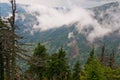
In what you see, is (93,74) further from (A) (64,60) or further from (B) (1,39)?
(B) (1,39)

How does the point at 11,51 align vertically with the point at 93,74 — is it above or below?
above

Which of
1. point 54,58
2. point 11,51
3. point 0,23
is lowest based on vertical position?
point 54,58

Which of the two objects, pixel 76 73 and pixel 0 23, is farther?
pixel 76 73

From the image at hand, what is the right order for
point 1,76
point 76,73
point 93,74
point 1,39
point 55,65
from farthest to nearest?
point 76,73, point 55,65, point 93,74, point 1,76, point 1,39

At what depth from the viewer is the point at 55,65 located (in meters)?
61.0

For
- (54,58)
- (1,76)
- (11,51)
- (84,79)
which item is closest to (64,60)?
(54,58)

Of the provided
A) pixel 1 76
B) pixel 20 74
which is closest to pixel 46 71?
pixel 1 76

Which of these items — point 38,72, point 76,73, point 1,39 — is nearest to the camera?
point 1,39

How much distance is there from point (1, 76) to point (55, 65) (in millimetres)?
29748

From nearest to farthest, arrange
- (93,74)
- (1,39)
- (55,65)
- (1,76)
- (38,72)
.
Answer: (1,39)
(1,76)
(93,74)
(55,65)
(38,72)

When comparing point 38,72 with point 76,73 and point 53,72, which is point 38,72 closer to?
point 53,72

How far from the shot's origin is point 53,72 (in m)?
61.8

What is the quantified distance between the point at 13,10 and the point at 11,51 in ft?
11.2

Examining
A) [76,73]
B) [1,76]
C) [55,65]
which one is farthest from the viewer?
[76,73]
